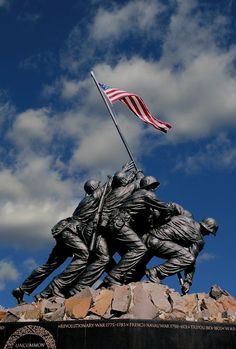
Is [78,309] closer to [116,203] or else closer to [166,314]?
[166,314]

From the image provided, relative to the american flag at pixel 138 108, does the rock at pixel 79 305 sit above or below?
below

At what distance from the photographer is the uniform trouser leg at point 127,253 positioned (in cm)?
1614

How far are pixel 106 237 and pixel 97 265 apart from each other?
34.6 inches

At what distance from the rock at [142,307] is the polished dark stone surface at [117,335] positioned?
0.37 meters

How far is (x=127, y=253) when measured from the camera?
16.4 m

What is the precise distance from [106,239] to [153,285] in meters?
2.34

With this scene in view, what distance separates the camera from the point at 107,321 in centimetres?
1390

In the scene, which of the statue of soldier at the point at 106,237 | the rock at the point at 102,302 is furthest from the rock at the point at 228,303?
the rock at the point at 102,302

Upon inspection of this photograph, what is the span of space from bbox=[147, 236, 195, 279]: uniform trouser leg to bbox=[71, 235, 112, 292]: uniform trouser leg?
4.11 feet

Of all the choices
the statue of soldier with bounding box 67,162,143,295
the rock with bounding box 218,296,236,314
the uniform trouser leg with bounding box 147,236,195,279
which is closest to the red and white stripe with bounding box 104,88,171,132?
the statue of soldier with bounding box 67,162,143,295

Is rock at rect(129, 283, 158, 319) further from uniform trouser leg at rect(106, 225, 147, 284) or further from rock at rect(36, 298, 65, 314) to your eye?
rock at rect(36, 298, 65, 314)

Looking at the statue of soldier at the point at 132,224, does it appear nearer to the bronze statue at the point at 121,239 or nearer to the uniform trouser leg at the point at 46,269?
the bronze statue at the point at 121,239

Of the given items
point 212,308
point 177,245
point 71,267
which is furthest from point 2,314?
point 212,308

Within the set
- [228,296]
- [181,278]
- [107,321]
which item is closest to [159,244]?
[181,278]
